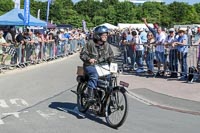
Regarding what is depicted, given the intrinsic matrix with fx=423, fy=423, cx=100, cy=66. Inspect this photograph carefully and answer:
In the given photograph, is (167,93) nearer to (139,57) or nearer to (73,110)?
(73,110)

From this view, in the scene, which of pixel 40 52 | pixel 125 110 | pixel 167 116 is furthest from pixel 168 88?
pixel 40 52

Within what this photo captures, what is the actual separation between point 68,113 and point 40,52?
13.2 meters

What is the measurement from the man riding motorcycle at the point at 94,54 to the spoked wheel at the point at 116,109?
19.9 inches

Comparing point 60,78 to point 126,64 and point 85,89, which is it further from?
point 85,89

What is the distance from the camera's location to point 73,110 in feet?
30.0

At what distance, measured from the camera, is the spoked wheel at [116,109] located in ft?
24.2

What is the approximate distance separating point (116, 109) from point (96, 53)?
4.00 feet

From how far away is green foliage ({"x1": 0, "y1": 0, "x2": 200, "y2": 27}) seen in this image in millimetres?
117425

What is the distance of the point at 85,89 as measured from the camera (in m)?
8.63

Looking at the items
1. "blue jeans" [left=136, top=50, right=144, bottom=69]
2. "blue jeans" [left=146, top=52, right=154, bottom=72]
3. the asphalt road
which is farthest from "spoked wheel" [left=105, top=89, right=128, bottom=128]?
"blue jeans" [left=136, top=50, right=144, bottom=69]

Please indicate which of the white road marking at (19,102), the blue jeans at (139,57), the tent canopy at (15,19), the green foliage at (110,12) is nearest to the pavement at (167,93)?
the blue jeans at (139,57)

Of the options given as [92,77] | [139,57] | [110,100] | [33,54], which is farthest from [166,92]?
[33,54]

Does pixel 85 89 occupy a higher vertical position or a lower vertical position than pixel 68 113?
higher

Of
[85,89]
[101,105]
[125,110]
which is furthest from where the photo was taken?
[85,89]
